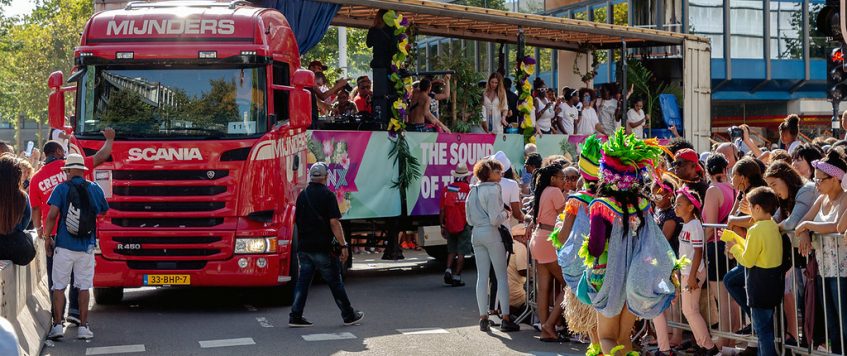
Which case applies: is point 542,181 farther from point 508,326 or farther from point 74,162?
point 74,162

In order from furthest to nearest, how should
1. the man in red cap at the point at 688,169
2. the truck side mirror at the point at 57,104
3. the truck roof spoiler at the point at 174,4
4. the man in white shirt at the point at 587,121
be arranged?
the man in white shirt at the point at 587,121 → the truck roof spoiler at the point at 174,4 → the truck side mirror at the point at 57,104 → the man in red cap at the point at 688,169

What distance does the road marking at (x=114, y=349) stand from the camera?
10.1m

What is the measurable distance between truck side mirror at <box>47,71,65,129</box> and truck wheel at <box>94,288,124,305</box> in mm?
2059

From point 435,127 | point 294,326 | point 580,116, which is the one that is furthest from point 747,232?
point 580,116

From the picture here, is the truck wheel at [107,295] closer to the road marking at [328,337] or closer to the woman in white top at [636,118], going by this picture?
the road marking at [328,337]

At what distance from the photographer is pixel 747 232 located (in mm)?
8758

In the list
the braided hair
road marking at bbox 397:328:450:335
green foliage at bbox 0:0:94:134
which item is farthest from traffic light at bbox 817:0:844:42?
green foliage at bbox 0:0:94:134

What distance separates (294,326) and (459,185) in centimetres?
418

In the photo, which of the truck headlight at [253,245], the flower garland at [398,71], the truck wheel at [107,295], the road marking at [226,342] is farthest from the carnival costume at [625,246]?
the flower garland at [398,71]

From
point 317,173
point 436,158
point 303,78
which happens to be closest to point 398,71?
point 436,158

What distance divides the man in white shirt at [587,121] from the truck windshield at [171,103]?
9203 mm

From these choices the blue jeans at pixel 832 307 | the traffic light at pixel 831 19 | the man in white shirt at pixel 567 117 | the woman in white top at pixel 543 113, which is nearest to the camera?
the blue jeans at pixel 832 307

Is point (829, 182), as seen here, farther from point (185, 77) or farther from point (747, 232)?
point (185, 77)

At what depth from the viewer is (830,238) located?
27.3 feet
